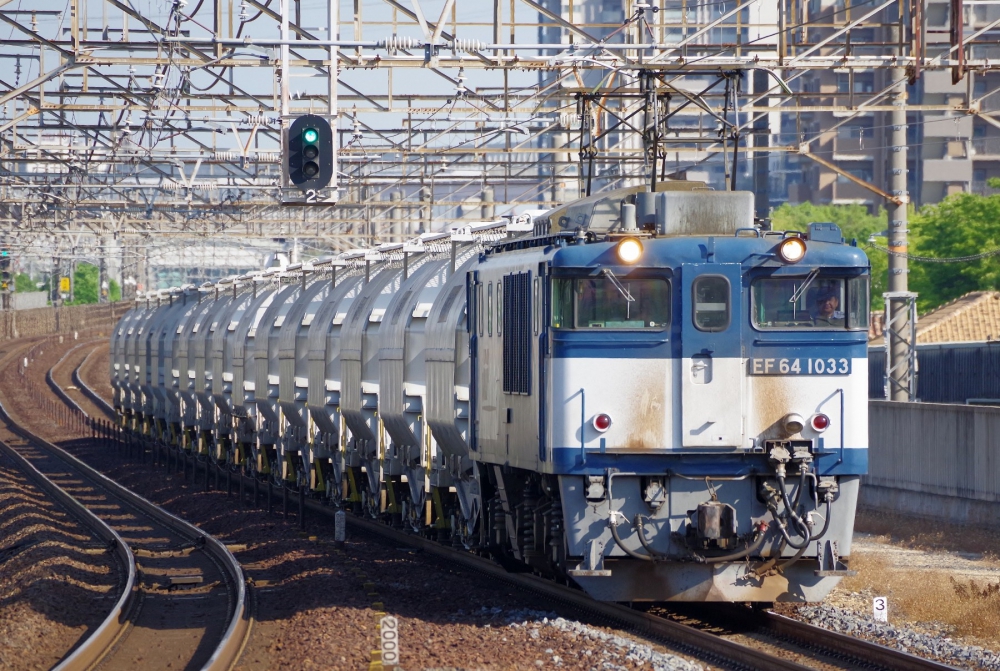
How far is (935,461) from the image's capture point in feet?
80.9

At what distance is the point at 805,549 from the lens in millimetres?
13055

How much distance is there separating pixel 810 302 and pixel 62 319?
97.6 m

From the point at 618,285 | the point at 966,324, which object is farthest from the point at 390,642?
the point at 966,324

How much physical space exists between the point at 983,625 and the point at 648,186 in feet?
17.2

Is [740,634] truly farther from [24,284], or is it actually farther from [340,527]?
[24,284]

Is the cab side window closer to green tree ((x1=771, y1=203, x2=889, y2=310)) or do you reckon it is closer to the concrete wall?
the concrete wall

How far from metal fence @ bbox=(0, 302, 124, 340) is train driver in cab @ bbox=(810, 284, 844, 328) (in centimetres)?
9403

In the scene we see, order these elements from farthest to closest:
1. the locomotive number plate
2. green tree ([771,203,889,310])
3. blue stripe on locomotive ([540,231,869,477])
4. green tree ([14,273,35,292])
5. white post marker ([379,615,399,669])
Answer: green tree ([14,273,35,292]), green tree ([771,203,889,310]), the locomotive number plate, blue stripe on locomotive ([540,231,869,477]), white post marker ([379,615,399,669])

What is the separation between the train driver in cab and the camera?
13438 millimetres

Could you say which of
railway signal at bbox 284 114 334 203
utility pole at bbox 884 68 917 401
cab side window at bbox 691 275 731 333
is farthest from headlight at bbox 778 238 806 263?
utility pole at bbox 884 68 917 401

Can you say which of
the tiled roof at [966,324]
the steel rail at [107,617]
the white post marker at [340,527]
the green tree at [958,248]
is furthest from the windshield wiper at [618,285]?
the green tree at [958,248]

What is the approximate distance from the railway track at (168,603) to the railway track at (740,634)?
3.32 meters

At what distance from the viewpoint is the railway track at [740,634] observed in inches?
453

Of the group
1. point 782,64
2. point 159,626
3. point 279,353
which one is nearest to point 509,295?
point 159,626
